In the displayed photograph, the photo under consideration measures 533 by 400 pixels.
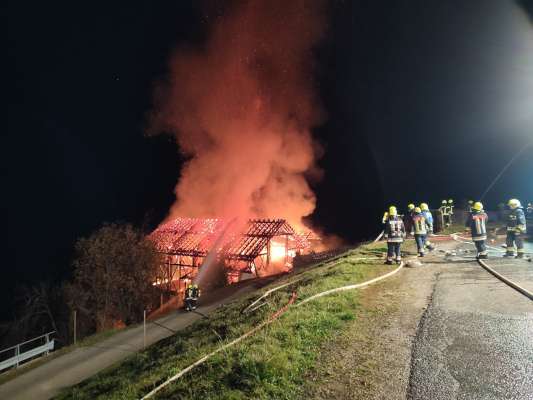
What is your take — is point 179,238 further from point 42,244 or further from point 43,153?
point 43,153

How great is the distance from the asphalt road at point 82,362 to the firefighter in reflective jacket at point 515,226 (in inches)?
467

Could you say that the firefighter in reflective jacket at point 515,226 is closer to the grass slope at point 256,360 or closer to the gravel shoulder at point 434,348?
the gravel shoulder at point 434,348

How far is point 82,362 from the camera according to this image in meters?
11.0

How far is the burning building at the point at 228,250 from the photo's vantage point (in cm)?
2312

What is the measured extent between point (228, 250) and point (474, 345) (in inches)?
791

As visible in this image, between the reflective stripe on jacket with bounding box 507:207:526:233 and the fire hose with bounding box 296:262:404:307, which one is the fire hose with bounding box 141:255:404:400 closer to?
the fire hose with bounding box 296:262:404:307

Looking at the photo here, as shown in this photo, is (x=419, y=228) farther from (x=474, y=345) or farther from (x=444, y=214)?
(x=444, y=214)

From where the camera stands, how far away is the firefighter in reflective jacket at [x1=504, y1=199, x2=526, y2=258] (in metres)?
10.3

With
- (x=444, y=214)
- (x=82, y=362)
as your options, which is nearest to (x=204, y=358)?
(x=82, y=362)

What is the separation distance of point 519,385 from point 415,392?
1106mm

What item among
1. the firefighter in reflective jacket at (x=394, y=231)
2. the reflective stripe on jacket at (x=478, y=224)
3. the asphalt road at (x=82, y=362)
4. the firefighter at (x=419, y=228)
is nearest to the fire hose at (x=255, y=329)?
the firefighter in reflective jacket at (x=394, y=231)

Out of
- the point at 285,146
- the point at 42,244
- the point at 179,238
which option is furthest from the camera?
the point at 42,244

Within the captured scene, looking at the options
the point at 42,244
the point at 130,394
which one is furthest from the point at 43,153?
the point at 130,394

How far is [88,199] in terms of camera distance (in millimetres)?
100188
